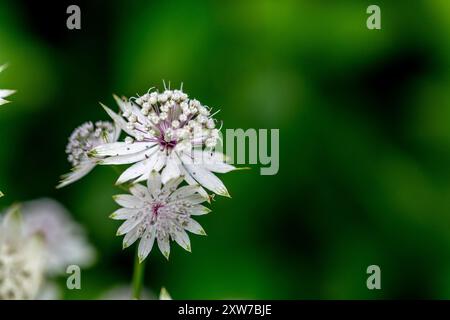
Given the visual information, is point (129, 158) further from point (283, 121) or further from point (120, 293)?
point (283, 121)

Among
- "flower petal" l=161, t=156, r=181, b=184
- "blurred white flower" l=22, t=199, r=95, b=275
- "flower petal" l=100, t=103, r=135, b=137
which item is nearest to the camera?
"flower petal" l=161, t=156, r=181, b=184

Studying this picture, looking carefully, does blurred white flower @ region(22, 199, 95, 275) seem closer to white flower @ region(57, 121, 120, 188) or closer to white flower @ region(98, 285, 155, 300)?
white flower @ region(98, 285, 155, 300)

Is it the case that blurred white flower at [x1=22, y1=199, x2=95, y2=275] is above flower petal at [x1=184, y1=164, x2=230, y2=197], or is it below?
below

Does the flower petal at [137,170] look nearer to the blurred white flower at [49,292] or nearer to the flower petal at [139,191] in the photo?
the flower petal at [139,191]

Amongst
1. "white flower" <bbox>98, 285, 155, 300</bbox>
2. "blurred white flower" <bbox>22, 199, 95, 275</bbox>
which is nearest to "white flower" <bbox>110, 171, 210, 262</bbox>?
"blurred white flower" <bbox>22, 199, 95, 275</bbox>

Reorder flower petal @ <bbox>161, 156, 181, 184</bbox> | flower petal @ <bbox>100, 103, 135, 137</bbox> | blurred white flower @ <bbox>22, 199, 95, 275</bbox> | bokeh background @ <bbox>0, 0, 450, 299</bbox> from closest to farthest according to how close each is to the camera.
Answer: flower petal @ <bbox>161, 156, 181, 184</bbox>
flower petal @ <bbox>100, 103, 135, 137</bbox>
blurred white flower @ <bbox>22, 199, 95, 275</bbox>
bokeh background @ <bbox>0, 0, 450, 299</bbox>

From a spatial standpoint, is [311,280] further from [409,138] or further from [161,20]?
[161,20]
